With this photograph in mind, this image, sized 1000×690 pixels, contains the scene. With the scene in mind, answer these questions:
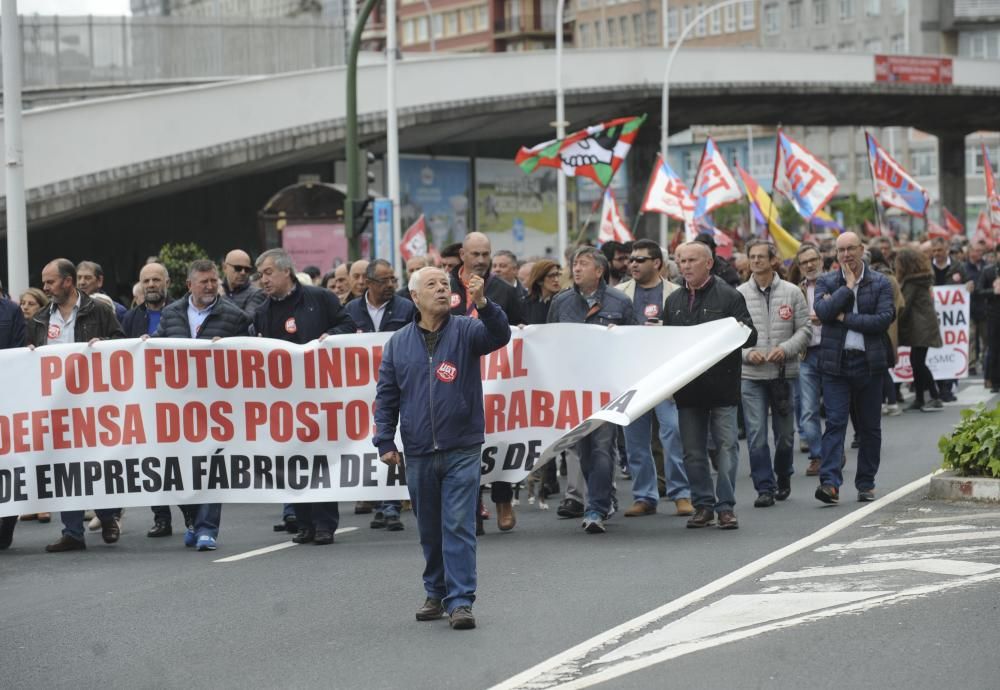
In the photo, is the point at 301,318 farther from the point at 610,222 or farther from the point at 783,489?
the point at 610,222

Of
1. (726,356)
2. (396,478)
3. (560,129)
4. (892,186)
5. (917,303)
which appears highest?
(560,129)

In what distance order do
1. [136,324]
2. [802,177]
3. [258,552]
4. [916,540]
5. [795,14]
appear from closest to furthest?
[916,540] < [258,552] < [136,324] < [802,177] < [795,14]

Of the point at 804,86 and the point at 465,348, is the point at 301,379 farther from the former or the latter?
the point at 804,86

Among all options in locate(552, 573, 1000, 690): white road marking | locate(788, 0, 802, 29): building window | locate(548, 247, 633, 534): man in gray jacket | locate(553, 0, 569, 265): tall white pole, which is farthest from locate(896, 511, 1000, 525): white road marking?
locate(788, 0, 802, 29): building window

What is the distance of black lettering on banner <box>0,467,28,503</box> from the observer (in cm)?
1143

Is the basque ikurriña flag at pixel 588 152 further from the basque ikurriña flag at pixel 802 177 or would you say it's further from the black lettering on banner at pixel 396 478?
the black lettering on banner at pixel 396 478

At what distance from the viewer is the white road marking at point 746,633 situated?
23.0ft

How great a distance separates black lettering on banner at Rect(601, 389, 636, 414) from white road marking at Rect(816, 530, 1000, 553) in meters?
1.64

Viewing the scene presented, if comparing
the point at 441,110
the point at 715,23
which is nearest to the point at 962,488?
the point at 441,110

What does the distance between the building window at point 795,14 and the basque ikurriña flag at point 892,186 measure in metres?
85.9

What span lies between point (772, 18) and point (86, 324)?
4073 inches

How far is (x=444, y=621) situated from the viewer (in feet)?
27.7

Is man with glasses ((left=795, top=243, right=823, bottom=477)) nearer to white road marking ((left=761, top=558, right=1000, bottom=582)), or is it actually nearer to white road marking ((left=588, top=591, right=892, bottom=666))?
white road marking ((left=761, top=558, right=1000, bottom=582))

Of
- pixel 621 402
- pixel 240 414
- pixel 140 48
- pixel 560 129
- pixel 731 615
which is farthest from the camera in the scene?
pixel 140 48
